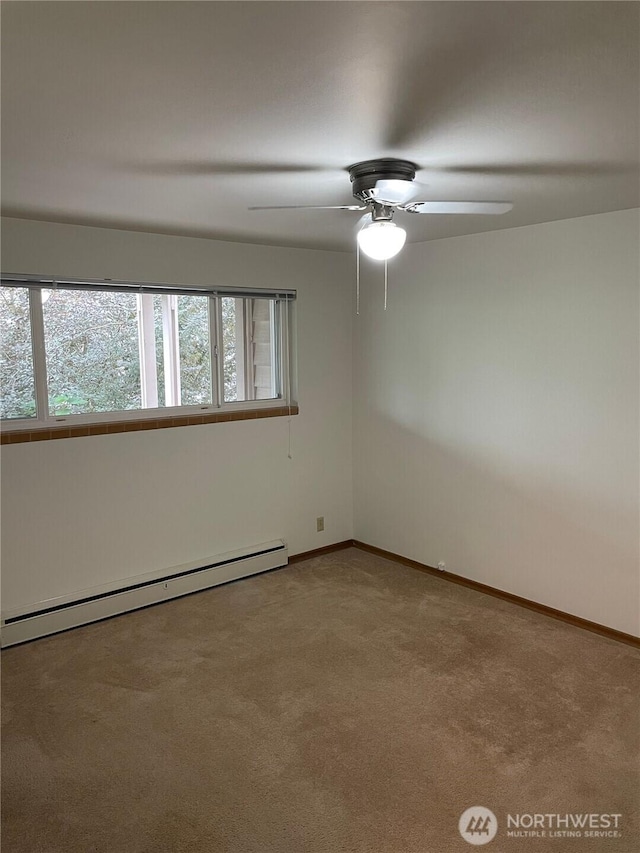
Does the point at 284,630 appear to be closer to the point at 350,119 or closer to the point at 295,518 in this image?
the point at 295,518

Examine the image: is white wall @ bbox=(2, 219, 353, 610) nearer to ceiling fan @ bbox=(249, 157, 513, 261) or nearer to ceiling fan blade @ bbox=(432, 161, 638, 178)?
ceiling fan @ bbox=(249, 157, 513, 261)

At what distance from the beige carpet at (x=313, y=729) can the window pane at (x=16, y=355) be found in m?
1.37

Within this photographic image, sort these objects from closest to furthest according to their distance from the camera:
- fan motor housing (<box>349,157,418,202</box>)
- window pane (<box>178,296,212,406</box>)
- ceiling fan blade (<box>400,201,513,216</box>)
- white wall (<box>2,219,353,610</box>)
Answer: fan motor housing (<box>349,157,418,202</box>) → ceiling fan blade (<box>400,201,513,216</box>) → white wall (<box>2,219,353,610</box>) → window pane (<box>178,296,212,406</box>)

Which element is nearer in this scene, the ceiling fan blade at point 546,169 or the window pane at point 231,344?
the ceiling fan blade at point 546,169

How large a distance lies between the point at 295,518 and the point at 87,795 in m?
2.60

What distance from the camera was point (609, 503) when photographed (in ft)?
11.6

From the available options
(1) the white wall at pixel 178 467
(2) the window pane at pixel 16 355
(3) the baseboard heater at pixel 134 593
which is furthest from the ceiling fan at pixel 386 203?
(3) the baseboard heater at pixel 134 593

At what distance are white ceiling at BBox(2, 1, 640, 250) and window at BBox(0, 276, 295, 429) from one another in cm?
94

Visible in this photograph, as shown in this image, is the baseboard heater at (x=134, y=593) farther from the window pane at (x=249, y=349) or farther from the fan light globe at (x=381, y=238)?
the fan light globe at (x=381, y=238)

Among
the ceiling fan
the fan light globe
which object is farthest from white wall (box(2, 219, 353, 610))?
the fan light globe

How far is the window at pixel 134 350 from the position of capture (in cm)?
354

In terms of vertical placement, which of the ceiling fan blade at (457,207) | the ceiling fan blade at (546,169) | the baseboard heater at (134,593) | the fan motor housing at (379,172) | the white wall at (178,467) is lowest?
the baseboard heater at (134,593)

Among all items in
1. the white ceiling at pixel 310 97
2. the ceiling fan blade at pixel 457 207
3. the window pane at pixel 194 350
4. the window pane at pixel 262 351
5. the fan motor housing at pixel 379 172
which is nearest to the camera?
the white ceiling at pixel 310 97

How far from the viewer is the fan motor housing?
2.21m
